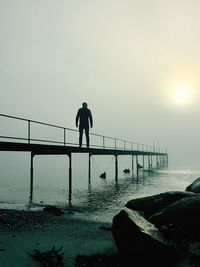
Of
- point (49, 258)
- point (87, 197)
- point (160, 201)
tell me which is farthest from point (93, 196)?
point (49, 258)

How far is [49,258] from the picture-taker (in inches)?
160

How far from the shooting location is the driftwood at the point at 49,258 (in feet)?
12.8

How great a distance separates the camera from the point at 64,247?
188 inches

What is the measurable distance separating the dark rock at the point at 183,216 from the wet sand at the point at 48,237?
4.83ft

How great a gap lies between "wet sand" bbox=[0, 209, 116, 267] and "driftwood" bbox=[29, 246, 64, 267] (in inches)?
4.1

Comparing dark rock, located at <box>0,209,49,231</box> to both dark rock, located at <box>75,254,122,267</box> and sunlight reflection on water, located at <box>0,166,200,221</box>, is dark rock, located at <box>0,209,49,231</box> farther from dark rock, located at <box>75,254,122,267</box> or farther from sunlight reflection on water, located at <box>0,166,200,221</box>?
dark rock, located at <box>75,254,122,267</box>

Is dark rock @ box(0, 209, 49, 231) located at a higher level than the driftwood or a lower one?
lower

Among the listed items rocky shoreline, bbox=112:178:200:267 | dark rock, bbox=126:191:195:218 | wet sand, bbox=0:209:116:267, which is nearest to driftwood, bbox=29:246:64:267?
wet sand, bbox=0:209:116:267

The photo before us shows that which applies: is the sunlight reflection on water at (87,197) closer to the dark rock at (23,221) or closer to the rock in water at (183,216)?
the dark rock at (23,221)

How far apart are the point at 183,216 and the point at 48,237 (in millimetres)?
3458

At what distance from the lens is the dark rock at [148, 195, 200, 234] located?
527cm

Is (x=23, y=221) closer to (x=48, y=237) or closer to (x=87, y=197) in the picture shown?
(x=48, y=237)

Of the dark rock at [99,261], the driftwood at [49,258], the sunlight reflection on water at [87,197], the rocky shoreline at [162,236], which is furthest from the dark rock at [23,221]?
the rocky shoreline at [162,236]

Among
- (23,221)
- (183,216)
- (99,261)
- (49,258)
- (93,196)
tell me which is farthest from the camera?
(93,196)
